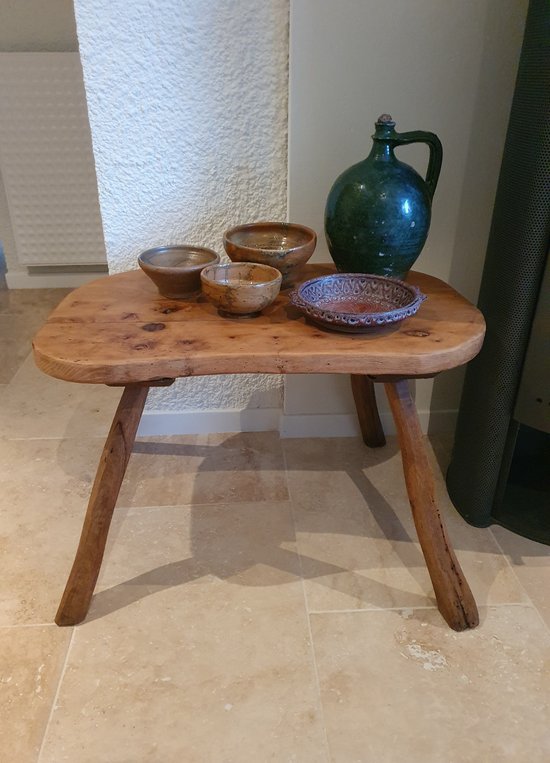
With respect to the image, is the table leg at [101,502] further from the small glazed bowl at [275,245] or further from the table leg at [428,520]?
the table leg at [428,520]

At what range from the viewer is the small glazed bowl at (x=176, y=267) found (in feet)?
3.31

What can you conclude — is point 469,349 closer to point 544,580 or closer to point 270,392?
point 544,580

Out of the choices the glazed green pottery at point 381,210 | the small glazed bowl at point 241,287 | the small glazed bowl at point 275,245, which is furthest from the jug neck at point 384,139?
the small glazed bowl at point 241,287

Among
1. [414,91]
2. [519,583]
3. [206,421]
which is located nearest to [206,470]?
[206,421]

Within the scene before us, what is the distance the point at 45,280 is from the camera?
2.47 m

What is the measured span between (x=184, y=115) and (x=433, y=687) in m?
1.16

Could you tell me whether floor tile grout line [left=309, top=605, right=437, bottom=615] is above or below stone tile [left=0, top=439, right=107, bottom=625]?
below

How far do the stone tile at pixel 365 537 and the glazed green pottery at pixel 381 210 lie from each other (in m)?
0.53

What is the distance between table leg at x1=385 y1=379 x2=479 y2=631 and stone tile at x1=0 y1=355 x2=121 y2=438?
0.88 metres

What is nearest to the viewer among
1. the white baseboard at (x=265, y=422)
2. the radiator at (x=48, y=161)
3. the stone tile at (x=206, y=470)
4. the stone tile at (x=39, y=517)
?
the stone tile at (x=39, y=517)

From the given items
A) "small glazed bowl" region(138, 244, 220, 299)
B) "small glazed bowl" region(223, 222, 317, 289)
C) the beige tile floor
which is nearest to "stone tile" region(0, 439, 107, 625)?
the beige tile floor

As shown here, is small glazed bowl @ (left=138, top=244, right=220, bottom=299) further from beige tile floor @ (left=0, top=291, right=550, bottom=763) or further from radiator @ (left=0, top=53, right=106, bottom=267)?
radiator @ (left=0, top=53, right=106, bottom=267)

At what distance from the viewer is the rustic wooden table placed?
87cm

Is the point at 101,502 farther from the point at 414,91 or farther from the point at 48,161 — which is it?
the point at 48,161
